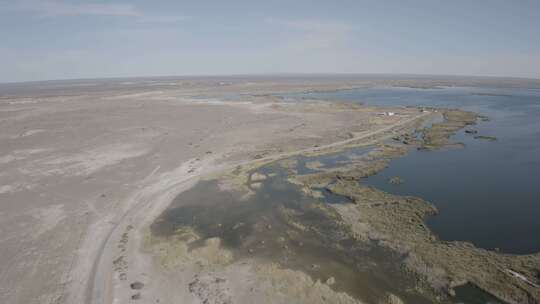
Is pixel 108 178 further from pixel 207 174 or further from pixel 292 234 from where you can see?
pixel 292 234

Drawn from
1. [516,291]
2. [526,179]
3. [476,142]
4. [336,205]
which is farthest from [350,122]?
[516,291]

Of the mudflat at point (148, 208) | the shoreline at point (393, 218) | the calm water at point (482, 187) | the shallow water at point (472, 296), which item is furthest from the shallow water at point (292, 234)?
the calm water at point (482, 187)

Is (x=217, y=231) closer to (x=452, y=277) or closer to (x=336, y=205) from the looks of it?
(x=336, y=205)

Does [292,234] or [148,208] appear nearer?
[292,234]

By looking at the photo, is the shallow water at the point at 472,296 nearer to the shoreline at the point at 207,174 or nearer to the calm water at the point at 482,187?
the calm water at the point at 482,187

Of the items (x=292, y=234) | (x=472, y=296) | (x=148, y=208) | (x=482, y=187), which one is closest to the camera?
(x=472, y=296)

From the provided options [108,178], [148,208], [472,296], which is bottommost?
[472,296]

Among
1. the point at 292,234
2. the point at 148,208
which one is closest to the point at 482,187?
the point at 292,234
